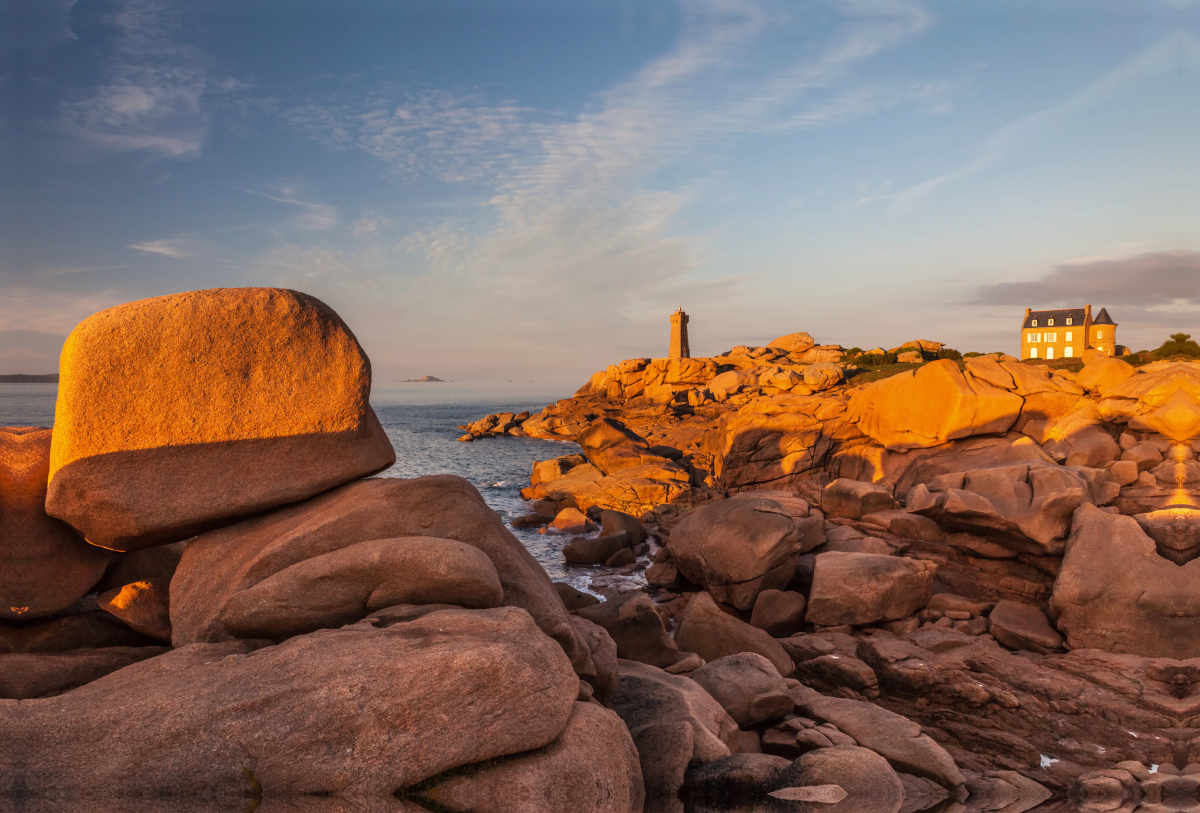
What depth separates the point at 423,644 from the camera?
5641mm

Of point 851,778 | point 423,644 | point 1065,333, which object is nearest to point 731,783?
point 851,778

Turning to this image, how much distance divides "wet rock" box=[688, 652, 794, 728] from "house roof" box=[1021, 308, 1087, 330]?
84330 mm

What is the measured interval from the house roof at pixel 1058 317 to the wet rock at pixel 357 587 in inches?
3517

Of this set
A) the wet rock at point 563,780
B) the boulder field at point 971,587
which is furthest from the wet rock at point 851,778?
the wet rock at point 563,780

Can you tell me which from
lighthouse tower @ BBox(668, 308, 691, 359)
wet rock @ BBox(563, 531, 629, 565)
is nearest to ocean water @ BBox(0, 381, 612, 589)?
wet rock @ BBox(563, 531, 629, 565)

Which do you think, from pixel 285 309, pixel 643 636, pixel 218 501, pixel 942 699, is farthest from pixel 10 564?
pixel 942 699

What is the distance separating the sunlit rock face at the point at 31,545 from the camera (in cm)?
719

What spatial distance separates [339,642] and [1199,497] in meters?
22.5

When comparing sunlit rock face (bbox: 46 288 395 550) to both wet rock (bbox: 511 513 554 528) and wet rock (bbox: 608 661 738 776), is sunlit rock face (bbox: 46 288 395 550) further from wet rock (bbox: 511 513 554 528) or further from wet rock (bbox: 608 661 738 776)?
wet rock (bbox: 511 513 554 528)

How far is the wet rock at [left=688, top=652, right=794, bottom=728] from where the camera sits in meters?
9.74

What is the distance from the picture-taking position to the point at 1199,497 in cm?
1789

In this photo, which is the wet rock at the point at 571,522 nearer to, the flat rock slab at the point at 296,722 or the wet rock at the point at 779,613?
the wet rock at the point at 779,613

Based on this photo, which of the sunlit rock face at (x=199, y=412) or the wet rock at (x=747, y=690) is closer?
the sunlit rock face at (x=199, y=412)

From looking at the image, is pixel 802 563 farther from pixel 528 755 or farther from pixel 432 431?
pixel 432 431
